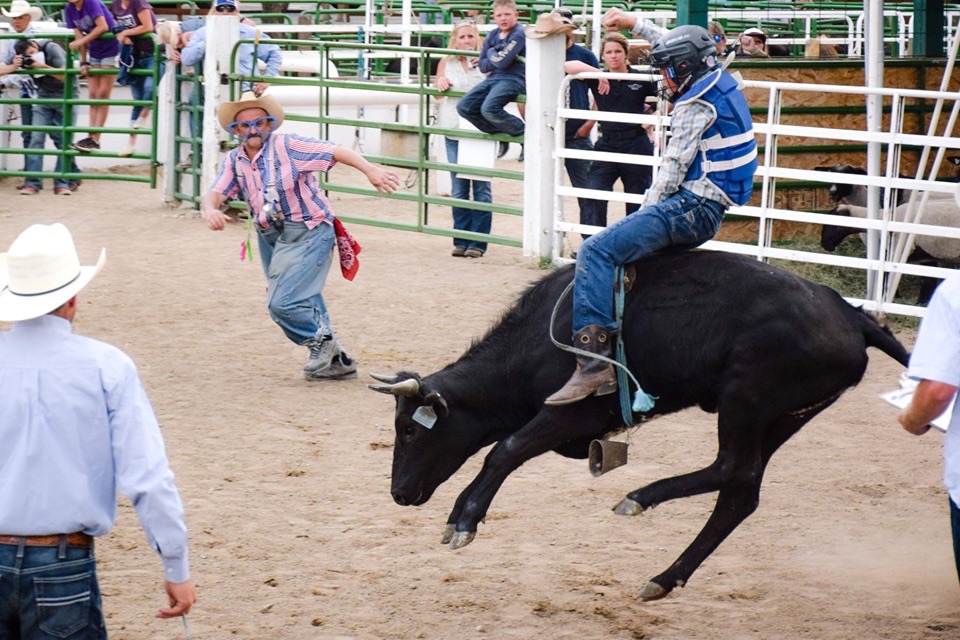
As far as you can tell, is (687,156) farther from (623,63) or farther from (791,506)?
(623,63)

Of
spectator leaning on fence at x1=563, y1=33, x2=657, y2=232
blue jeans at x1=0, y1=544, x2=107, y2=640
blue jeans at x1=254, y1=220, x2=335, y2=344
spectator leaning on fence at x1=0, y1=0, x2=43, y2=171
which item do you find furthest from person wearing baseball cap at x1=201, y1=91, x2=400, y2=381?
spectator leaning on fence at x1=0, y1=0, x2=43, y2=171

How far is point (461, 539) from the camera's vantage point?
4855 mm

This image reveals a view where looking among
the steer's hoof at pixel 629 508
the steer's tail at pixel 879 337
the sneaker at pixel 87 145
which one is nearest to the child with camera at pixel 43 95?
the sneaker at pixel 87 145

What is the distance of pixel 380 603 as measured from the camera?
4.91m

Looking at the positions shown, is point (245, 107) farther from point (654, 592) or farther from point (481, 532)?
point (654, 592)

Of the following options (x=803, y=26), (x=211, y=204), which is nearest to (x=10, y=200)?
(x=211, y=204)

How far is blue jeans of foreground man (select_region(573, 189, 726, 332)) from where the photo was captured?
5.03 m

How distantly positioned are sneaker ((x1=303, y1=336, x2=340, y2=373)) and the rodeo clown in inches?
129

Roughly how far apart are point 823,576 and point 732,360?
1005 mm

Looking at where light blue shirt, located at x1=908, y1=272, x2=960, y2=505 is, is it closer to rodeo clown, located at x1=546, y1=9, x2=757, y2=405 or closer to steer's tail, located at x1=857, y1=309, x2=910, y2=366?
steer's tail, located at x1=857, y1=309, x2=910, y2=366

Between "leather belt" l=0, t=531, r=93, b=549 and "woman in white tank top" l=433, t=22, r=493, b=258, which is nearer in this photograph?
"leather belt" l=0, t=531, r=93, b=549

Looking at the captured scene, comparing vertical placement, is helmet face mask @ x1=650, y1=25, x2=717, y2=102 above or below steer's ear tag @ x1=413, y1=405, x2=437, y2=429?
above

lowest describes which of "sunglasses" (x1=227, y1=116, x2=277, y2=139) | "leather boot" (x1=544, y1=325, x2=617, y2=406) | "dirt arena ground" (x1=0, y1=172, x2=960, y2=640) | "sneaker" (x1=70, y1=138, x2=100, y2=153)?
"dirt arena ground" (x1=0, y1=172, x2=960, y2=640)

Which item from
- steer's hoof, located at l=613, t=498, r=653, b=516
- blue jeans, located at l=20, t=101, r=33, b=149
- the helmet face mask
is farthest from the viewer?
blue jeans, located at l=20, t=101, r=33, b=149
